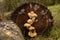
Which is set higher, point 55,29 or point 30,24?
point 30,24

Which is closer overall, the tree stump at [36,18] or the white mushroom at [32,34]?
the white mushroom at [32,34]

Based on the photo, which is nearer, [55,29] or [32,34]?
[32,34]

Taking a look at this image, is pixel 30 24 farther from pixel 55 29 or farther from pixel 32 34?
pixel 55 29

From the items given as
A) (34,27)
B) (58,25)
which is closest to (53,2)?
(58,25)

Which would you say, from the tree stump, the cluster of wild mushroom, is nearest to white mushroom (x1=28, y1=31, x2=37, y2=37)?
the cluster of wild mushroom

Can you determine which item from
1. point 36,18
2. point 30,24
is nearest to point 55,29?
point 36,18

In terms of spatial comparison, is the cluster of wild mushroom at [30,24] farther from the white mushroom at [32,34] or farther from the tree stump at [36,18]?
the tree stump at [36,18]

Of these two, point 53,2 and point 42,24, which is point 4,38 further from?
point 53,2

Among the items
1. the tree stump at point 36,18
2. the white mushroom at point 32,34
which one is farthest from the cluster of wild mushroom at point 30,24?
the tree stump at point 36,18

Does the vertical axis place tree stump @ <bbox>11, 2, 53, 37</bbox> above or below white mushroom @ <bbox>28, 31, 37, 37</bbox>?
above

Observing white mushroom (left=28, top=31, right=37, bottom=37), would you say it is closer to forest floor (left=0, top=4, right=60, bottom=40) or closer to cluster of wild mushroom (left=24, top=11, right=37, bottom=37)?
cluster of wild mushroom (left=24, top=11, right=37, bottom=37)

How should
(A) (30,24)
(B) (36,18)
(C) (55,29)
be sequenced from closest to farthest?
(A) (30,24)
(B) (36,18)
(C) (55,29)
